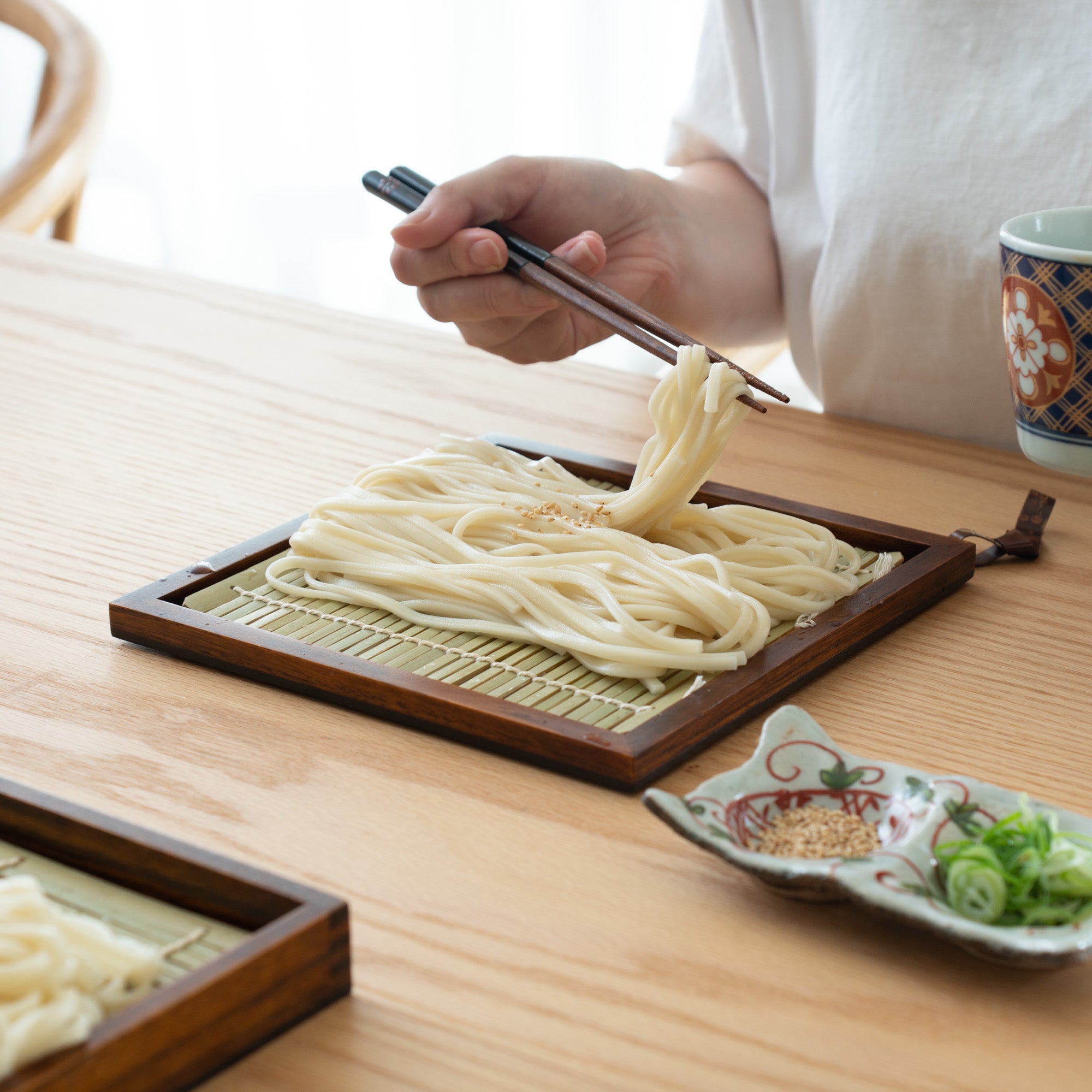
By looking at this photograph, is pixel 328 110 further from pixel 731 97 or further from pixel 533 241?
pixel 533 241

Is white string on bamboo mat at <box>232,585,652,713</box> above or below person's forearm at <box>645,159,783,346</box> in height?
below

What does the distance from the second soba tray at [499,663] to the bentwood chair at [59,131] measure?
1461 mm

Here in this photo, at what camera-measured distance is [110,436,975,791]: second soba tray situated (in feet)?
3.00

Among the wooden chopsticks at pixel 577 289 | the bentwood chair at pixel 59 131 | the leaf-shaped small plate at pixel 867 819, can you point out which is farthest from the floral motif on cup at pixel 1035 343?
the bentwood chair at pixel 59 131

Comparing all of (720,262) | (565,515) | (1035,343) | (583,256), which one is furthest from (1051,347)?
(720,262)

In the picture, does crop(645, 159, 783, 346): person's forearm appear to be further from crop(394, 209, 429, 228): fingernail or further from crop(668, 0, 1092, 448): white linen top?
crop(394, 209, 429, 228): fingernail

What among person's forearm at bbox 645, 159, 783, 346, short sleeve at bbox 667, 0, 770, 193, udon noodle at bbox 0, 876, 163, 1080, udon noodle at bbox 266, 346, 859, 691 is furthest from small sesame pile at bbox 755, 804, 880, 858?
short sleeve at bbox 667, 0, 770, 193

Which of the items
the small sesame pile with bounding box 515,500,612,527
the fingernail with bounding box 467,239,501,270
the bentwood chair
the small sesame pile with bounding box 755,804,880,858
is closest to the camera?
the small sesame pile with bounding box 755,804,880,858

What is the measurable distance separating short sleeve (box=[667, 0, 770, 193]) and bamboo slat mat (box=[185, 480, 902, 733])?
40.6 inches

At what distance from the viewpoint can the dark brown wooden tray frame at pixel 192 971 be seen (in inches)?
22.6

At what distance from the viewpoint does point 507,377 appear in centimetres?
175

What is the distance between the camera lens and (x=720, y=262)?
6.04 feet

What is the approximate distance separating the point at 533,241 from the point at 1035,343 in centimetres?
75

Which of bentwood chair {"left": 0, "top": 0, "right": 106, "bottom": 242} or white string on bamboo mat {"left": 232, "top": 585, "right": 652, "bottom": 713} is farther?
bentwood chair {"left": 0, "top": 0, "right": 106, "bottom": 242}
